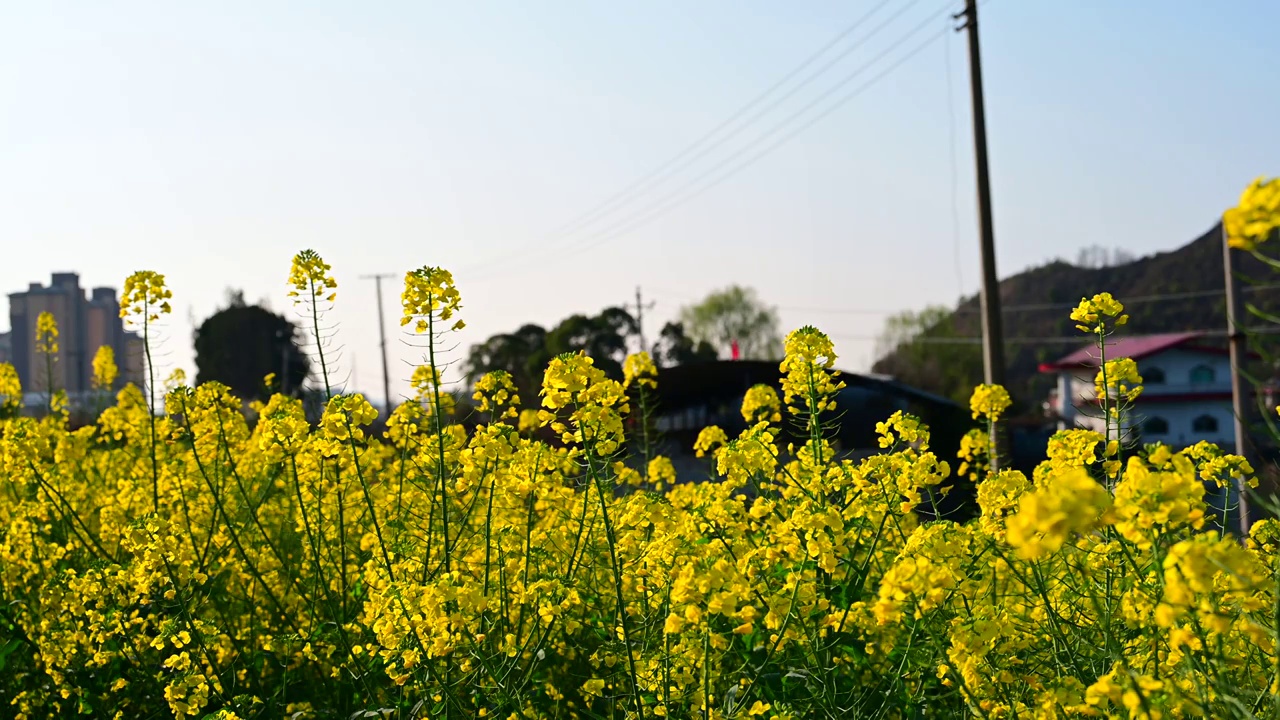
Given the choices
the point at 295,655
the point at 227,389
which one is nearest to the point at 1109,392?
the point at 295,655

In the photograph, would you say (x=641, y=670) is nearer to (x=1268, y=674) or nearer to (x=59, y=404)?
(x=1268, y=674)

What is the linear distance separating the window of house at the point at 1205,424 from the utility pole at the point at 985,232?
34937mm

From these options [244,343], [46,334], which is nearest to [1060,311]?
[244,343]

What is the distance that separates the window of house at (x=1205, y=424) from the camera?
41750mm

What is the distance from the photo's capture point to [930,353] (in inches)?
2384

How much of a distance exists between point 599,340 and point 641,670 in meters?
38.8

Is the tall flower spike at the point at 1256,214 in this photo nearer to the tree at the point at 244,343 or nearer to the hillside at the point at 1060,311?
the tree at the point at 244,343

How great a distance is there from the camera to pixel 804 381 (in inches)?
163

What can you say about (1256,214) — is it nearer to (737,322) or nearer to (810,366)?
(810,366)

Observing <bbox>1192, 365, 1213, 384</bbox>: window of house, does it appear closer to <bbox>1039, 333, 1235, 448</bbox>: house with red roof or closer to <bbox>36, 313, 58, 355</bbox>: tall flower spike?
<bbox>1039, 333, 1235, 448</bbox>: house with red roof

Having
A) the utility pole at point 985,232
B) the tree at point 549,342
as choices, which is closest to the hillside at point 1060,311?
the tree at point 549,342

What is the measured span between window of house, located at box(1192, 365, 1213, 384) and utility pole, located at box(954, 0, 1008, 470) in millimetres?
35304

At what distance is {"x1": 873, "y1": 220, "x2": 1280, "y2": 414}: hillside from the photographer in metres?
59.2

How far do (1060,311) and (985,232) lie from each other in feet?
234
